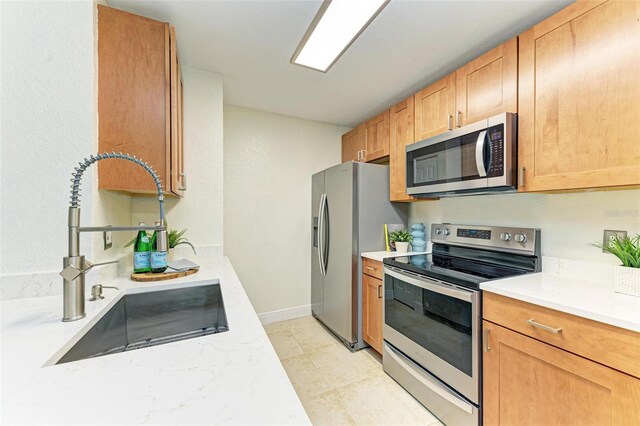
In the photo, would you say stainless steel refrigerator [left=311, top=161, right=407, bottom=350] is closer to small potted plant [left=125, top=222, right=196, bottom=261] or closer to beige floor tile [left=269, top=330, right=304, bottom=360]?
beige floor tile [left=269, top=330, right=304, bottom=360]

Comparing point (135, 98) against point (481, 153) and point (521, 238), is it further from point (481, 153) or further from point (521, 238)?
point (521, 238)

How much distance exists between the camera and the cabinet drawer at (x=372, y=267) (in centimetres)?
215

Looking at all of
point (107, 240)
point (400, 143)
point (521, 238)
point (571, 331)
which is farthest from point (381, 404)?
point (400, 143)

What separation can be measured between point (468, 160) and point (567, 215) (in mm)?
644

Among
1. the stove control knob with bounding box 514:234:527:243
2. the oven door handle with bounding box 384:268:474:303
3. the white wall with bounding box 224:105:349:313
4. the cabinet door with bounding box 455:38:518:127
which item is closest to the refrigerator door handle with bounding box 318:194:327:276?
the white wall with bounding box 224:105:349:313

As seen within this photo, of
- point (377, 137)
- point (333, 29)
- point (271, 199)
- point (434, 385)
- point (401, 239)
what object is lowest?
point (434, 385)

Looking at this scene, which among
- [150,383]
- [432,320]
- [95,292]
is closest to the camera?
[150,383]

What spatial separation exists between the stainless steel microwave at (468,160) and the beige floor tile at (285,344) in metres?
1.75

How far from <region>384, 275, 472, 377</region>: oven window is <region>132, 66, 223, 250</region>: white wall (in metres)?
1.47

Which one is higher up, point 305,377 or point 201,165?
point 201,165

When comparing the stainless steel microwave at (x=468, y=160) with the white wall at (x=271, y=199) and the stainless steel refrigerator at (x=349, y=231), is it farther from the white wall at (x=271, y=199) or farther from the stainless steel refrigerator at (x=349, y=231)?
the white wall at (x=271, y=199)

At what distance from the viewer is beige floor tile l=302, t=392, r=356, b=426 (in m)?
1.57

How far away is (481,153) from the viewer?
1552 mm

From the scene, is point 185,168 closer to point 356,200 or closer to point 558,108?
point 356,200
